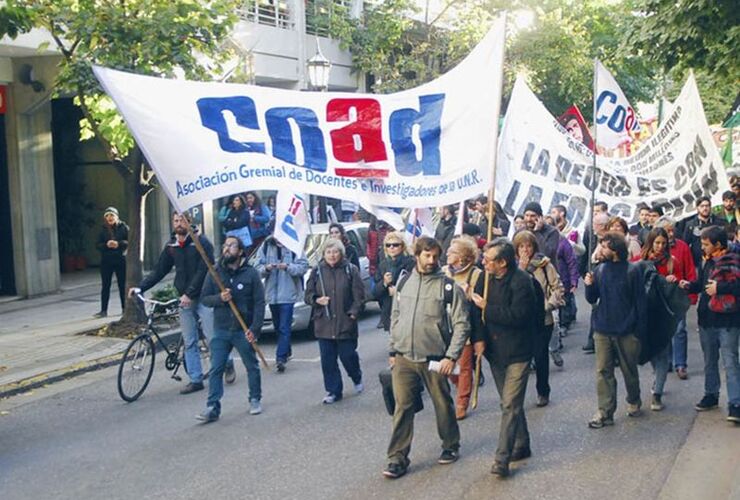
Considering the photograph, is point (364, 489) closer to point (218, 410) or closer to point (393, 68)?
A: point (218, 410)

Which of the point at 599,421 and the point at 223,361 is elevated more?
the point at 223,361

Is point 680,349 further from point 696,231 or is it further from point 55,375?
point 55,375

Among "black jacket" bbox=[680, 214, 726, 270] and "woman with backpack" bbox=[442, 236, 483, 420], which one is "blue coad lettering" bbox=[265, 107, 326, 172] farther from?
"black jacket" bbox=[680, 214, 726, 270]

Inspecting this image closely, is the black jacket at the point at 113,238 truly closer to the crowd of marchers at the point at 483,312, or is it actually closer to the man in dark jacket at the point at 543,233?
the crowd of marchers at the point at 483,312

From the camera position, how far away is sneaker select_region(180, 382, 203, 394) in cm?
1007

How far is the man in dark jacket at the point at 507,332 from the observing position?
6852 mm

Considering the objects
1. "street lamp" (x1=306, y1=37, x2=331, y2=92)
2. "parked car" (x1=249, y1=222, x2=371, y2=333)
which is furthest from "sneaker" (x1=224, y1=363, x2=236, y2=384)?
"street lamp" (x1=306, y1=37, x2=331, y2=92)

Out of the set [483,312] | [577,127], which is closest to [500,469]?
[483,312]

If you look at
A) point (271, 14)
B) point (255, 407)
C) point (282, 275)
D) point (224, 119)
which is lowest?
point (255, 407)

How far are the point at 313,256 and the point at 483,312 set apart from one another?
6689mm

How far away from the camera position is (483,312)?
7.08 m

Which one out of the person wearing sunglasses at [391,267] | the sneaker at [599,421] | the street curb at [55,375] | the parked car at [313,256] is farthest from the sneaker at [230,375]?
the sneaker at [599,421]

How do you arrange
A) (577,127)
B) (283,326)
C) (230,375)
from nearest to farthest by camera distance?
1. (230,375)
2. (283,326)
3. (577,127)

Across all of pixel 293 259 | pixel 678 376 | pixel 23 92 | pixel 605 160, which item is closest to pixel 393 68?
pixel 23 92
